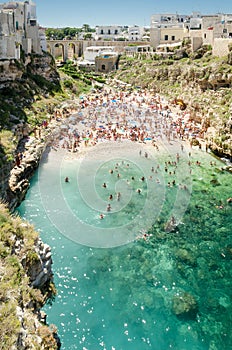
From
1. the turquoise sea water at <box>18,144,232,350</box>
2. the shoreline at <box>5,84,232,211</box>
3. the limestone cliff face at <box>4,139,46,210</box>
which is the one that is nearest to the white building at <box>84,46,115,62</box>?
the shoreline at <box>5,84,232,211</box>

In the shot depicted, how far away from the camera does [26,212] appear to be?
18391 millimetres

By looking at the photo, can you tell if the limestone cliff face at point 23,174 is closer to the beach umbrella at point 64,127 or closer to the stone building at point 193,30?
the beach umbrella at point 64,127

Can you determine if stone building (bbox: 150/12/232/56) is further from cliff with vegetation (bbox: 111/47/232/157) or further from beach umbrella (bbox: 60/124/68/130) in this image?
beach umbrella (bbox: 60/124/68/130)

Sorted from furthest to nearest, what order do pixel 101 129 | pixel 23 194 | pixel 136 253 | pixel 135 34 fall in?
1. pixel 135 34
2. pixel 101 129
3. pixel 23 194
4. pixel 136 253

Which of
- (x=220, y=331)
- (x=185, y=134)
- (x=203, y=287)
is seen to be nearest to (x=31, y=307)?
(x=220, y=331)

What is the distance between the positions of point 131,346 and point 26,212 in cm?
1025

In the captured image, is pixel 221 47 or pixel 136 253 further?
pixel 221 47

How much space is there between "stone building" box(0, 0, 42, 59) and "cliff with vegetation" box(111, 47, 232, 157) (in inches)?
677

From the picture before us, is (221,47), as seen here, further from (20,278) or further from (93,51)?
(20,278)

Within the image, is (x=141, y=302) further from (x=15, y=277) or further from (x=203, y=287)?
(x=15, y=277)

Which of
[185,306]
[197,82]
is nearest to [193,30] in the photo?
[197,82]

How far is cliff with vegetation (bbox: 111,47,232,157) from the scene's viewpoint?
28.2 meters

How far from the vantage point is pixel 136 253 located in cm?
1538

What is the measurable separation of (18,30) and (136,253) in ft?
105
